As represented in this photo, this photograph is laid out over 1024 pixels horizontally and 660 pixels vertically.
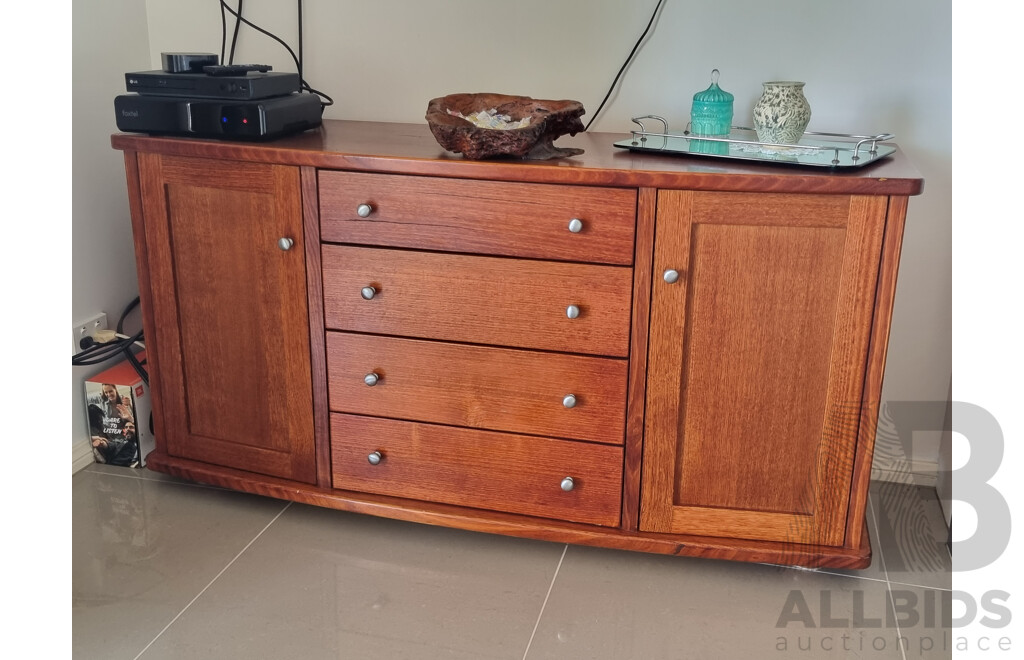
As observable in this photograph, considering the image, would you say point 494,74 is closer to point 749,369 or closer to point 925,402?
point 749,369

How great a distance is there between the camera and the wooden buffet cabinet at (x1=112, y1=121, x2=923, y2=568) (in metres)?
1.49

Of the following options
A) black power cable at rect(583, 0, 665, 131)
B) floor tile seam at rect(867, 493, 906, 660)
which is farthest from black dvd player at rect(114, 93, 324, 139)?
floor tile seam at rect(867, 493, 906, 660)

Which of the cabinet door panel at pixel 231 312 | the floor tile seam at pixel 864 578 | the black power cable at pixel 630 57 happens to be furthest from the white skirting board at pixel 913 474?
the cabinet door panel at pixel 231 312

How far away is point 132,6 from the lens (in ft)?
7.02

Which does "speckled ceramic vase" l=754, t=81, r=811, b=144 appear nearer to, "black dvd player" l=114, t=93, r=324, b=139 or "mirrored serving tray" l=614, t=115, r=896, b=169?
"mirrored serving tray" l=614, t=115, r=896, b=169

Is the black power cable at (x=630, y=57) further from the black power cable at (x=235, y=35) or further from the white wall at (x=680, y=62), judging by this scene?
the black power cable at (x=235, y=35)

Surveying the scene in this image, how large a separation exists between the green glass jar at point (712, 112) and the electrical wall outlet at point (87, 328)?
1.46m

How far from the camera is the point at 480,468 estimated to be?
1.71m

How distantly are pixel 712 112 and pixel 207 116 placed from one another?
3.23 ft

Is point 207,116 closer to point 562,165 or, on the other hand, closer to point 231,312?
point 231,312

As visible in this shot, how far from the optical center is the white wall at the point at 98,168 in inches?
79.3
